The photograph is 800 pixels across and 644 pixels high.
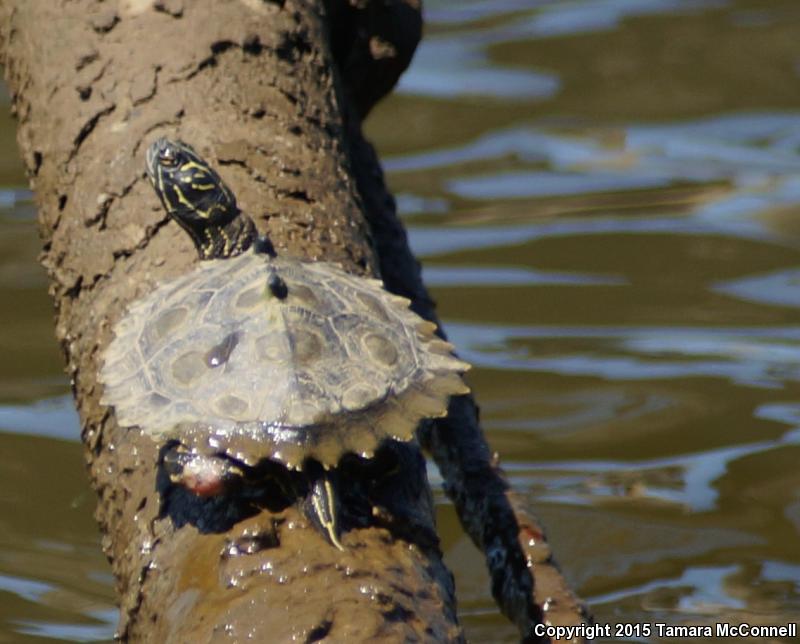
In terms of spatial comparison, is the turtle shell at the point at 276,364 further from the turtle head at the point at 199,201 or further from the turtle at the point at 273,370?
the turtle head at the point at 199,201

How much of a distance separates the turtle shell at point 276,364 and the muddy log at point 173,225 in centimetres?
13

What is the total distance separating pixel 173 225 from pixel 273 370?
734 millimetres

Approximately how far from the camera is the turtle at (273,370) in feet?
9.54

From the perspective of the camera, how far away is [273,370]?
302 centimetres

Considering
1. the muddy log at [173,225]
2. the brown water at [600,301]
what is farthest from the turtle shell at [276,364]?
the brown water at [600,301]

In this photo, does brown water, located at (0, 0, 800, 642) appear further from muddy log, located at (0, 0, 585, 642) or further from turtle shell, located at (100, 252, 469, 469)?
turtle shell, located at (100, 252, 469, 469)

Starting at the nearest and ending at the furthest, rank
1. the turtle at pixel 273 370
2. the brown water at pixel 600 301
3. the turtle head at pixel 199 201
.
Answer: the turtle at pixel 273 370 → the turtle head at pixel 199 201 → the brown water at pixel 600 301

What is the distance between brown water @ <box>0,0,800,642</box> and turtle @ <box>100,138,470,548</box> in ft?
5.84

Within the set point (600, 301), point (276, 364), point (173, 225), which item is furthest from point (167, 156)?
point (600, 301)

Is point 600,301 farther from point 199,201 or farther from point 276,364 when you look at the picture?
point 276,364

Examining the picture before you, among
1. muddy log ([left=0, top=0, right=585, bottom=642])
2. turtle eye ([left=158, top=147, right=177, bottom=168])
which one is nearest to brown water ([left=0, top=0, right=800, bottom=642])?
muddy log ([left=0, top=0, right=585, bottom=642])

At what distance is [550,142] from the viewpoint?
31.5 ft

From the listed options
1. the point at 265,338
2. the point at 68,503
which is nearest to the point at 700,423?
the point at 68,503

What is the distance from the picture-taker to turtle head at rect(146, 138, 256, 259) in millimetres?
3471
